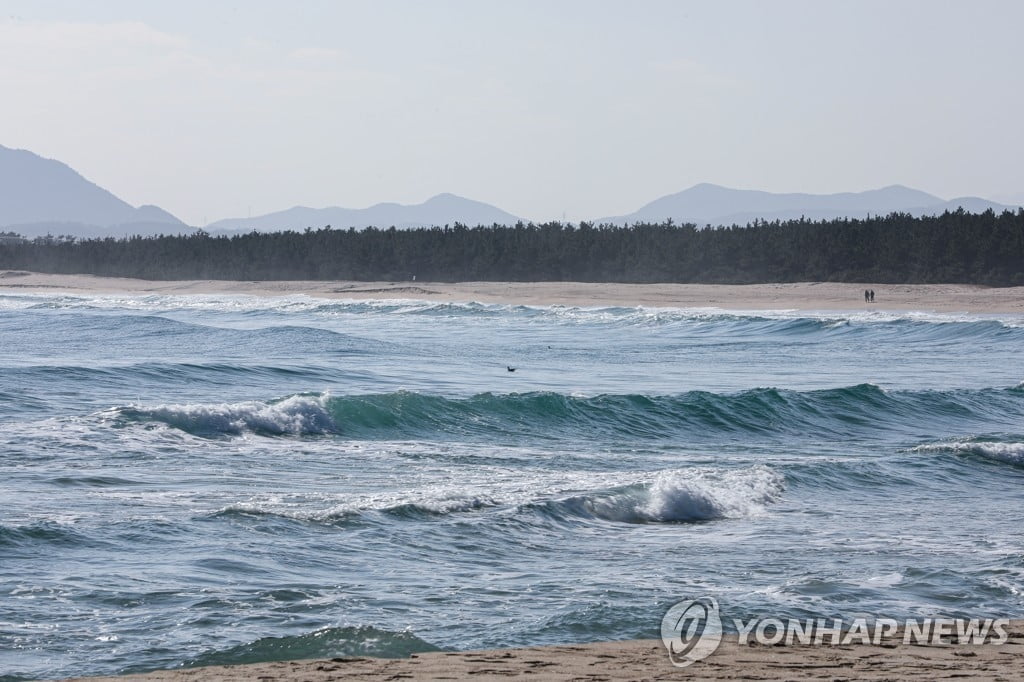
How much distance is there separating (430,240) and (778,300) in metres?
25.4

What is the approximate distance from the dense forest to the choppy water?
27699 mm

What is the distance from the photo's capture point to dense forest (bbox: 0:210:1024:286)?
163ft

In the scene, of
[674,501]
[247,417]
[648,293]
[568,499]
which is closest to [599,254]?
[648,293]

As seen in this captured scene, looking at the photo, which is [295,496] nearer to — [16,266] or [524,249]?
[524,249]

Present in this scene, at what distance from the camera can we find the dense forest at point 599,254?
163 feet

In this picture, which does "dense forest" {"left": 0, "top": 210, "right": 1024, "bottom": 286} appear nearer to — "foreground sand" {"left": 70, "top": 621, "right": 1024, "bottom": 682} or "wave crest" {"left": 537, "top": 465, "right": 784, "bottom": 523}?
"wave crest" {"left": 537, "top": 465, "right": 784, "bottom": 523}

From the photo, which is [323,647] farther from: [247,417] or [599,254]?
[599,254]

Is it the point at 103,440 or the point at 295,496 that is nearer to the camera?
the point at 295,496

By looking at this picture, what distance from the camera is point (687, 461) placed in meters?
13.0

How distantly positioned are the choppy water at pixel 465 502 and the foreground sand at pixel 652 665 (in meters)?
0.43

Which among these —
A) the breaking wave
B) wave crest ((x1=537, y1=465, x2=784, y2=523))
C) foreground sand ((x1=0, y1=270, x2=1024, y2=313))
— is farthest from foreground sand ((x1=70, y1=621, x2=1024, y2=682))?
foreground sand ((x1=0, y1=270, x2=1024, y2=313))

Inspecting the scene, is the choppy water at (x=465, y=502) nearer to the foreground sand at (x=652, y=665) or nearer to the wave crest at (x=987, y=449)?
the wave crest at (x=987, y=449)

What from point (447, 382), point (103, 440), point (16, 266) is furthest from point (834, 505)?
point (16, 266)

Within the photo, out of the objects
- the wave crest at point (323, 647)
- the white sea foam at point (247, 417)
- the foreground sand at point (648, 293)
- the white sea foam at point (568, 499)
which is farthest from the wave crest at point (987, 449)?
the foreground sand at point (648, 293)
